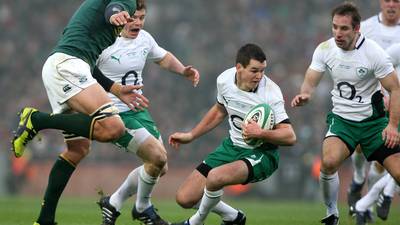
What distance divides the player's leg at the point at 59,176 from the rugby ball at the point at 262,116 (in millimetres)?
1801

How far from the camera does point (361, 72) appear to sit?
10023mm

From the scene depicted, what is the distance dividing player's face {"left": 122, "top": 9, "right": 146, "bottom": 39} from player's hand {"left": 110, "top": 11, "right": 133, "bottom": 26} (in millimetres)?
1817

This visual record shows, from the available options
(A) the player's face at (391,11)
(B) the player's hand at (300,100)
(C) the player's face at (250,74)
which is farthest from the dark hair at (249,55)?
(A) the player's face at (391,11)

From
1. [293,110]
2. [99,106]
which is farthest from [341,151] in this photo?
[293,110]

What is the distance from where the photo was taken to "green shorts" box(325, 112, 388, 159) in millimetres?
10039

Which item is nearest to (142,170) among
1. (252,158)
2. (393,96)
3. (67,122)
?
(252,158)

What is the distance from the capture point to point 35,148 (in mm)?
23094

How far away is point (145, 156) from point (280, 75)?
52.5 ft

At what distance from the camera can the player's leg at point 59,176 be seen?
9414 mm

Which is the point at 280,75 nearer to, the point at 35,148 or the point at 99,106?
the point at 35,148

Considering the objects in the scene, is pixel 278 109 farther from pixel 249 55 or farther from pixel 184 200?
pixel 184 200

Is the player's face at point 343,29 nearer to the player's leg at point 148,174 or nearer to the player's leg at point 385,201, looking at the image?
the player's leg at point 148,174

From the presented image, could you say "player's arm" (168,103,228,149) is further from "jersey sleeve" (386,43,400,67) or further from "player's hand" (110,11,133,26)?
"jersey sleeve" (386,43,400,67)

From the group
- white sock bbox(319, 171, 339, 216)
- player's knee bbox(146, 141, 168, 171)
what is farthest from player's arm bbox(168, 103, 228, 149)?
white sock bbox(319, 171, 339, 216)
